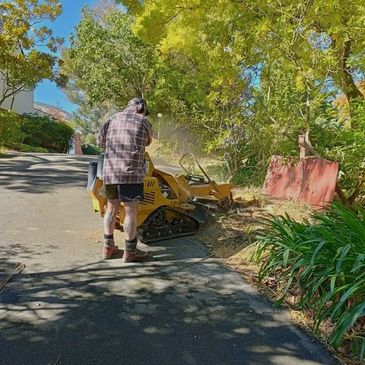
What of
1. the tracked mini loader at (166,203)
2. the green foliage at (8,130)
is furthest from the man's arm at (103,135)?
the green foliage at (8,130)

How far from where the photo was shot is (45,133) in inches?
946

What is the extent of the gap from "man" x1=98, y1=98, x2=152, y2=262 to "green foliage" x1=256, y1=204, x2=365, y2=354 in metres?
1.29

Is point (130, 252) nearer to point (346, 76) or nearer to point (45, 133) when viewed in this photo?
point (346, 76)

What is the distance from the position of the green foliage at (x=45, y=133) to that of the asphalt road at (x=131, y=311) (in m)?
18.9

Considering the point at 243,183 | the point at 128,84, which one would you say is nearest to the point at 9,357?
the point at 243,183

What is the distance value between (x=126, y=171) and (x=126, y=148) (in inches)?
9.3

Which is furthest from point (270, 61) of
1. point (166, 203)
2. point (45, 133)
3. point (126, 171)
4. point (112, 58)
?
point (45, 133)

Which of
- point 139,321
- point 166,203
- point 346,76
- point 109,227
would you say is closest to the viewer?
point 139,321

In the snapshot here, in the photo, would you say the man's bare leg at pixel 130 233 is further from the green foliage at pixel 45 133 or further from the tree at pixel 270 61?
the green foliage at pixel 45 133

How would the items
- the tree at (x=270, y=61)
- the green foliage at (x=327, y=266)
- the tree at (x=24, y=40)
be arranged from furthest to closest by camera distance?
1. the tree at (x=24, y=40)
2. the tree at (x=270, y=61)
3. the green foliage at (x=327, y=266)

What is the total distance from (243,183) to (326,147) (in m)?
2.26

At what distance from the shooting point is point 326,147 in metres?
7.72

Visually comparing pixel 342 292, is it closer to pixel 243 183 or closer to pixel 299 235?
pixel 299 235

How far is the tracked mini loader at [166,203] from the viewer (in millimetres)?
4777
